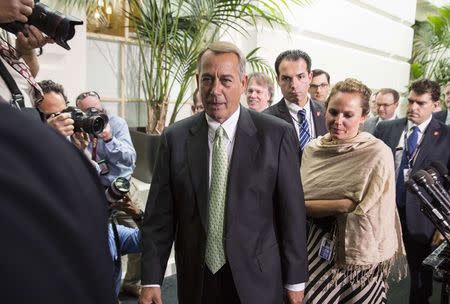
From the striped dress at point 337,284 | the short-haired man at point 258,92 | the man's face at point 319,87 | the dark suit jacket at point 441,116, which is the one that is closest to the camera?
the striped dress at point 337,284

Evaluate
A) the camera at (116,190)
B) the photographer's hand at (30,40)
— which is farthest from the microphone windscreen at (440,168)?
the photographer's hand at (30,40)

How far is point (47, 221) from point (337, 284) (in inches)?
73.5

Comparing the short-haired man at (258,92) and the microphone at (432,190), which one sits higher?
the short-haired man at (258,92)

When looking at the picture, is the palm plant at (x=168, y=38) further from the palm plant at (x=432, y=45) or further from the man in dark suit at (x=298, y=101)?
the palm plant at (x=432, y=45)

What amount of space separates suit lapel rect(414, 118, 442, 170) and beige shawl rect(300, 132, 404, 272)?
947 millimetres

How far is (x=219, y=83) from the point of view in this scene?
1612mm

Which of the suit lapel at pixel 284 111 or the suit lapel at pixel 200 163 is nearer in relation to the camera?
the suit lapel at pixel 200 163

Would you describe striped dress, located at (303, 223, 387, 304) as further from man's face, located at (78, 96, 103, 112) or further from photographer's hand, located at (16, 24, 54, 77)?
man's face, located at (78, 96, 103, 112)

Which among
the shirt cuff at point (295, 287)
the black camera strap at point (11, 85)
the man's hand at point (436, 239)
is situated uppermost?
the black camera strap at point (11, 85)

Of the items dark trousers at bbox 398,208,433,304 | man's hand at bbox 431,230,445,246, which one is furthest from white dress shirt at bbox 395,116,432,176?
man's hand at bbox 431,230,445,246

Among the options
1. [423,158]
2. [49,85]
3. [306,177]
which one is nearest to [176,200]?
[306,177]

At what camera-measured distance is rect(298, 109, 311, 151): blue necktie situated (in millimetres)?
2594

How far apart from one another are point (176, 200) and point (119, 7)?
288cm

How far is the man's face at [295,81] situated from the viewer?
2600 mm
